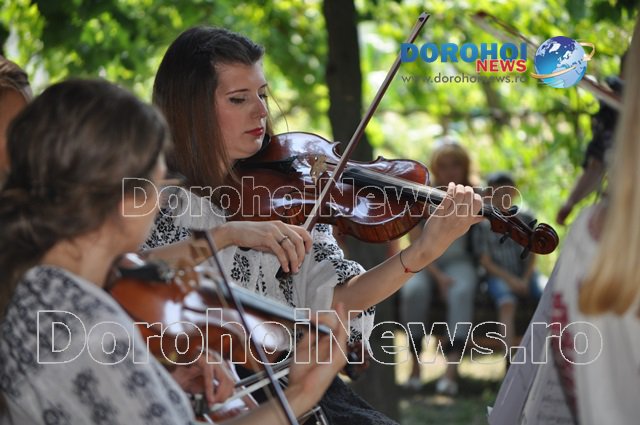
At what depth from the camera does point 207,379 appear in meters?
1.79

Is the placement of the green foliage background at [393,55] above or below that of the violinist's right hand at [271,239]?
above

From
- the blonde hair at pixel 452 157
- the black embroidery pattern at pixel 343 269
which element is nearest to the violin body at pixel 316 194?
the black embroidery pattern at pixel 343 269

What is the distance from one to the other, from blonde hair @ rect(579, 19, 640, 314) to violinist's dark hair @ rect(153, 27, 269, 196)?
1.21 metres

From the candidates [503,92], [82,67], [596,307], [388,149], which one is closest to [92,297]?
[596,307]

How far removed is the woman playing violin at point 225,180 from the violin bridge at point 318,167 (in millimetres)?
190

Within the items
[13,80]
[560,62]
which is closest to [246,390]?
[13,80]

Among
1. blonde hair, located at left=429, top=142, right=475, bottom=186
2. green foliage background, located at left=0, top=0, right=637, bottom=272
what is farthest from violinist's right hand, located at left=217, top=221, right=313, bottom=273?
blonde hair, located at left=429, top=142, right=475, bottom=186

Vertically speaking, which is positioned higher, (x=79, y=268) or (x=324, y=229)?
(x=324, y=229)

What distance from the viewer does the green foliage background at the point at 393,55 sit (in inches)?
175

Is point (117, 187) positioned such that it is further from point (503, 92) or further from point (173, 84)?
point (503, 92)

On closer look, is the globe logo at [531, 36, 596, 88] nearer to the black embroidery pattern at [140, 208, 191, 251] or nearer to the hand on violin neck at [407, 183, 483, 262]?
the hand on violin neck at [407, 183, 483, 262]

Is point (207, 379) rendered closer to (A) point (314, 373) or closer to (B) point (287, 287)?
(A) point (314, 373)

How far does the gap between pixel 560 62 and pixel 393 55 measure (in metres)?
2.42

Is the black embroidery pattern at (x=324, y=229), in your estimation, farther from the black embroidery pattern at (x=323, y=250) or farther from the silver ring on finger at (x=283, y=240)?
the silver ring on finger at (x=283, y=240)
